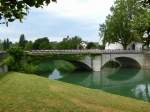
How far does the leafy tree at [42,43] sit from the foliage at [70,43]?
292 centimetres

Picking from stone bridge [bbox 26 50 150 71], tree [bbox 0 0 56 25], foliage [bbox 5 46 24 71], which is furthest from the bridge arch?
tree [bbox 0 0 56 25]

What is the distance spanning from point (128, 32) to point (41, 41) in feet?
78.1

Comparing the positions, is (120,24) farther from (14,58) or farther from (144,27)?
(144,27)

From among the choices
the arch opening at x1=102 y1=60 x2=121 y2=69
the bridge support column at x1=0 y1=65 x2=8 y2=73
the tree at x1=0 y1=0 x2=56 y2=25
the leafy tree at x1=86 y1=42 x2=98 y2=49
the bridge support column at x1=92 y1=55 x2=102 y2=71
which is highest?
the tree at x1=0 y1=0 x2=56 y2=25

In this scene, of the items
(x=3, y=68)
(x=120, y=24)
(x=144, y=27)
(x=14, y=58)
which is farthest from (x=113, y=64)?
(x=144, y=27)

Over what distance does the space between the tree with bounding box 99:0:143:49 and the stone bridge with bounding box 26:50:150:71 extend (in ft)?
9.80

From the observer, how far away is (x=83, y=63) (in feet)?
195

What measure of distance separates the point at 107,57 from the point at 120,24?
7.25 metres

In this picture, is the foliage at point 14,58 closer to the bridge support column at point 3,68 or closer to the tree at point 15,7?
the bridge support column at point 3,68

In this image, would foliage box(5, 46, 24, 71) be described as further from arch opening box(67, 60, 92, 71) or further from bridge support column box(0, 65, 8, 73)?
arch opening box(67, 60, 92, 71)

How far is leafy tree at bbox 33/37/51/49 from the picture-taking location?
267 feet

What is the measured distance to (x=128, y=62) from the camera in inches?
2699

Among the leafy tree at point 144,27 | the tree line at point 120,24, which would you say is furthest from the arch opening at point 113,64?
the leafy tree at point 144,27

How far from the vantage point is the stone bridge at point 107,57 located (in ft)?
188
